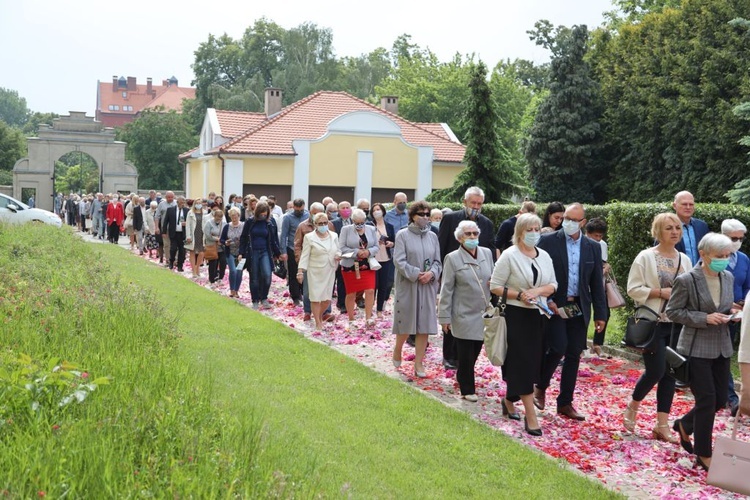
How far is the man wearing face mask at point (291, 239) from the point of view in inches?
691

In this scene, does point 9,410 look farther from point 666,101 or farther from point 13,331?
point 666,101

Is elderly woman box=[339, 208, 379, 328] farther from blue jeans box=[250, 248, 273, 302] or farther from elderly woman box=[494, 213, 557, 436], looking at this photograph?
elderly woman box=[494, 213, 557, 436]

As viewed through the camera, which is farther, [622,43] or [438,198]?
[622,43]

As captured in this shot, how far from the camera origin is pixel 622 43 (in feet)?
150

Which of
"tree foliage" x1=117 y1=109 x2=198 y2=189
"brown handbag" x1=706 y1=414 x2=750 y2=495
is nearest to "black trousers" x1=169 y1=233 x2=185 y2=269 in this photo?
"brown handbag" x1=706 y1=414 x2=750 y2=495

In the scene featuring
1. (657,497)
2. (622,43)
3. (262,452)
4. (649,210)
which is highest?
(622,43)

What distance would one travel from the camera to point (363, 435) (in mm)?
7543

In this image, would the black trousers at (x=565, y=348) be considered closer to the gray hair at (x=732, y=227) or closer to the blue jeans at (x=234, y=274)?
the gray hair at (x=732, y=227)

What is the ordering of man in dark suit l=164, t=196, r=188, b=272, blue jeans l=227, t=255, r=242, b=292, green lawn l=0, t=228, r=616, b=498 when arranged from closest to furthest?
green lawn l=0, t=228, r=616, b=498 < blue jeans l=227, t=255, r=242, b=292 < man in dark suit l=164, t=196, r=188, b=272

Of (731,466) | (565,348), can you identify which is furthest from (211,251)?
(731,466)

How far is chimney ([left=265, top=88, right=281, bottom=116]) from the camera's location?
57188 millimetres

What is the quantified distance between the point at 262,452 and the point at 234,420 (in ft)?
1.54

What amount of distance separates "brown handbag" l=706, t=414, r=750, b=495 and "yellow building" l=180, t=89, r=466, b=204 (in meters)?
40.5

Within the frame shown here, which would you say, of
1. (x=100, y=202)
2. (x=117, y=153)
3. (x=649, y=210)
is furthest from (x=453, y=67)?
(x=649, y=210)
